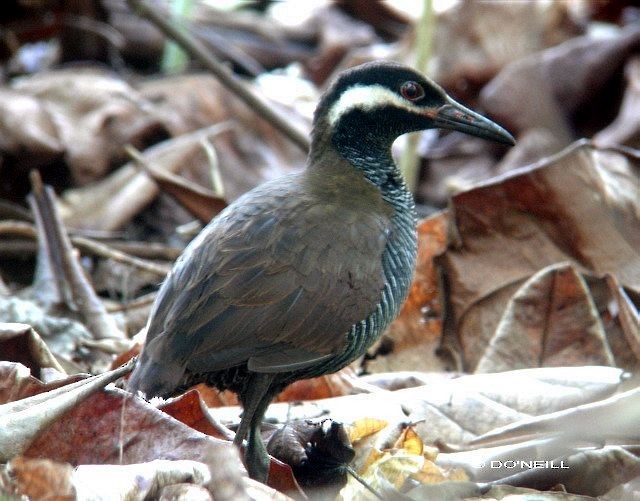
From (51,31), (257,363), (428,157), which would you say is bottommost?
(428,157)

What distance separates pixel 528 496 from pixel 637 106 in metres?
5.20

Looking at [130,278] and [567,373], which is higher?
[567,373]

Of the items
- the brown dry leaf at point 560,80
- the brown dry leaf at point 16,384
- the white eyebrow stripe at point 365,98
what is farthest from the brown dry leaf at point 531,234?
the brown dry leaf at point 560,80

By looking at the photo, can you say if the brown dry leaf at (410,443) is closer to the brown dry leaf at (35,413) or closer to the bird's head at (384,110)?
the brown dry leaf at (35,413)

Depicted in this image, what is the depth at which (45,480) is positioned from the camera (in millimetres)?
3141

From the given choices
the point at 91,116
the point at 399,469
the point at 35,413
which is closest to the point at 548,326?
the point at 399,469

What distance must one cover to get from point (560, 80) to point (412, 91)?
419 cm

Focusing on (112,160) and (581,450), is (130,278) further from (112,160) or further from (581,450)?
(581,450)

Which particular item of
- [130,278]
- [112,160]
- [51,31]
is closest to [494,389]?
[130,278]

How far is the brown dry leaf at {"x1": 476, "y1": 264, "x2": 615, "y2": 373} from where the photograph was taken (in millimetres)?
5109

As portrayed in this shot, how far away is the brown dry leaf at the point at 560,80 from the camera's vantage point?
8.88 meters

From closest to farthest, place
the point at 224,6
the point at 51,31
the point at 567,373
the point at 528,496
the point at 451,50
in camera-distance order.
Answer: the point at 528,496 < the point at 567,373 < the point at 51,31 < the point at 451,50 < the point at 224,6

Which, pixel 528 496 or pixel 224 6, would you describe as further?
pixel 224 6

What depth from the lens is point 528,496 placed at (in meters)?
3.70
